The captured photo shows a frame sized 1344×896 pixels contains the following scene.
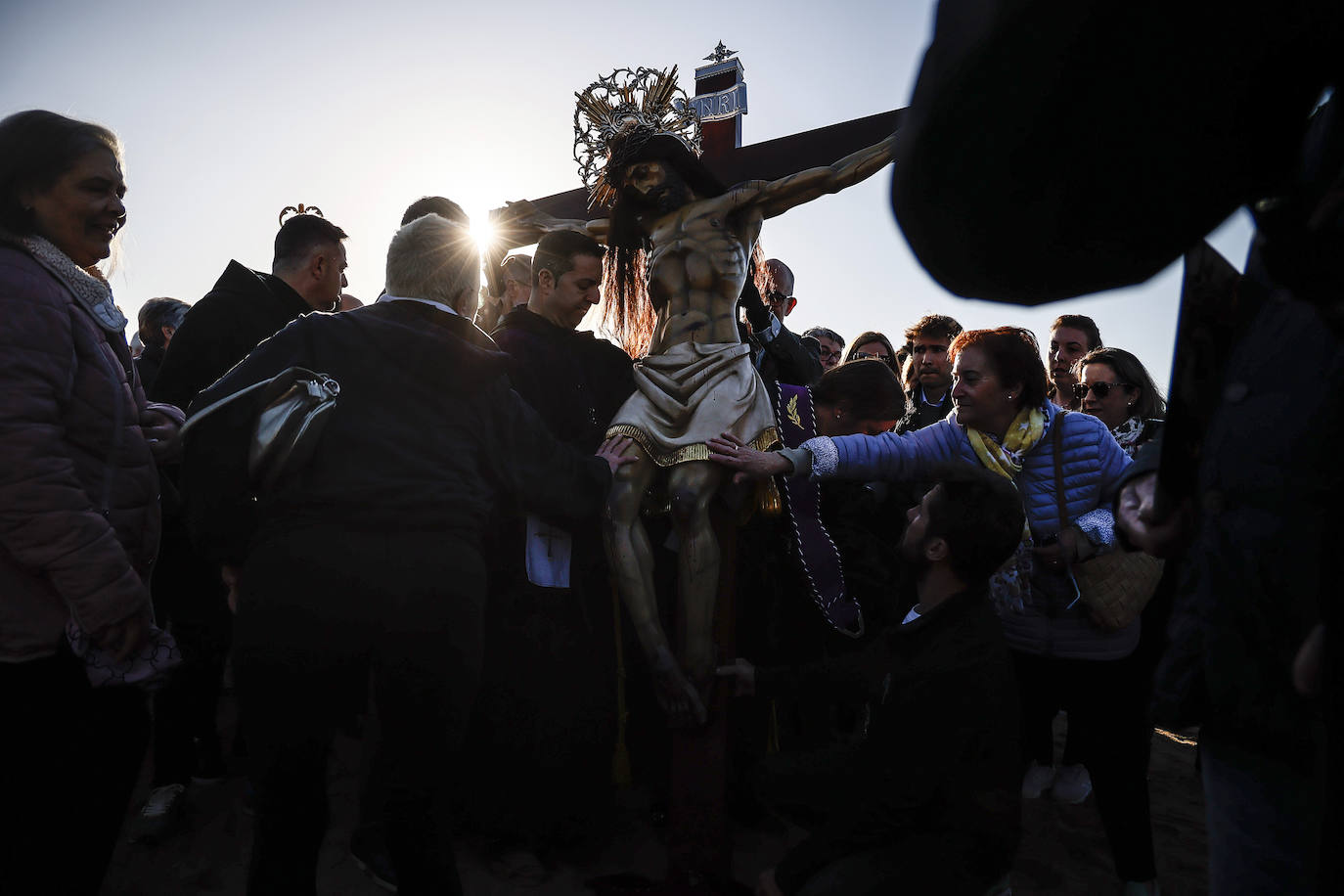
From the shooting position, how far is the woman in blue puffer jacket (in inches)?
103

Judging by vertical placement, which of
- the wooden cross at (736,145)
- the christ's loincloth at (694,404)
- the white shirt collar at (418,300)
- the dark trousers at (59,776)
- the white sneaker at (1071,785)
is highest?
the wooden cross at (736,145)

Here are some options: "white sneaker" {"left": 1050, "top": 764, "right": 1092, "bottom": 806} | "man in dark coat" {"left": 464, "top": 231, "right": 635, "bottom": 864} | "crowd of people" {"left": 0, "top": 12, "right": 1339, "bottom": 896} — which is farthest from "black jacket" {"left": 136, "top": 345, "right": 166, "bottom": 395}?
"white sneaker" {"left": 1050, "top": 764, "right": 1092, "bottom": 806}

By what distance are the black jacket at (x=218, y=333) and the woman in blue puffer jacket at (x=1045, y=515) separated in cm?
162

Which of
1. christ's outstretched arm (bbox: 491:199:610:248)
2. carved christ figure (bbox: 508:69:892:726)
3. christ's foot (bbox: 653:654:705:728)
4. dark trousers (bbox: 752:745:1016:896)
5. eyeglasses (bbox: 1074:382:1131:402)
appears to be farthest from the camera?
eyeglasses (bbox: 1074:382:1131:402)

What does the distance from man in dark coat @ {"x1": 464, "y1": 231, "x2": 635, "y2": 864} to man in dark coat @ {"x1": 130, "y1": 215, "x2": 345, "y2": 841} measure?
2.50 ft

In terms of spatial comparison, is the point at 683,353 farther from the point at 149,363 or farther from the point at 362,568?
the point at 149,363

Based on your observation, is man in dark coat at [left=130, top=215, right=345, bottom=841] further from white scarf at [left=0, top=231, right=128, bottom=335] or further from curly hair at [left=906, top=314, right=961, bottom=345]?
curly hair at [left=906, top=314, right=961, bottom=345]

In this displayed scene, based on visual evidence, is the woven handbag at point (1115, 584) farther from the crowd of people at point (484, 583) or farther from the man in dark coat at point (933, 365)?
the man in dark coat at point (933, 365)

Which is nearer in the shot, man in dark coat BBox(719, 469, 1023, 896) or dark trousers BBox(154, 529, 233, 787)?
man in dark coat BBox(719, 469, 1023, 896)

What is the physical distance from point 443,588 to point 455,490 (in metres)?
0.23

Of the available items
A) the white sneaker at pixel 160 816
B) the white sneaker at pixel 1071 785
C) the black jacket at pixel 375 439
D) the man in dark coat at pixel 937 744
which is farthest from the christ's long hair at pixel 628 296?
the white sneaker at pixel 1071 785

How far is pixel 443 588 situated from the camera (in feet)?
6.04

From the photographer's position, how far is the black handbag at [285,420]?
5.86 feet

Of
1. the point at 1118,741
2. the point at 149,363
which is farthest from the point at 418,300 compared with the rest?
the point at 149,363
